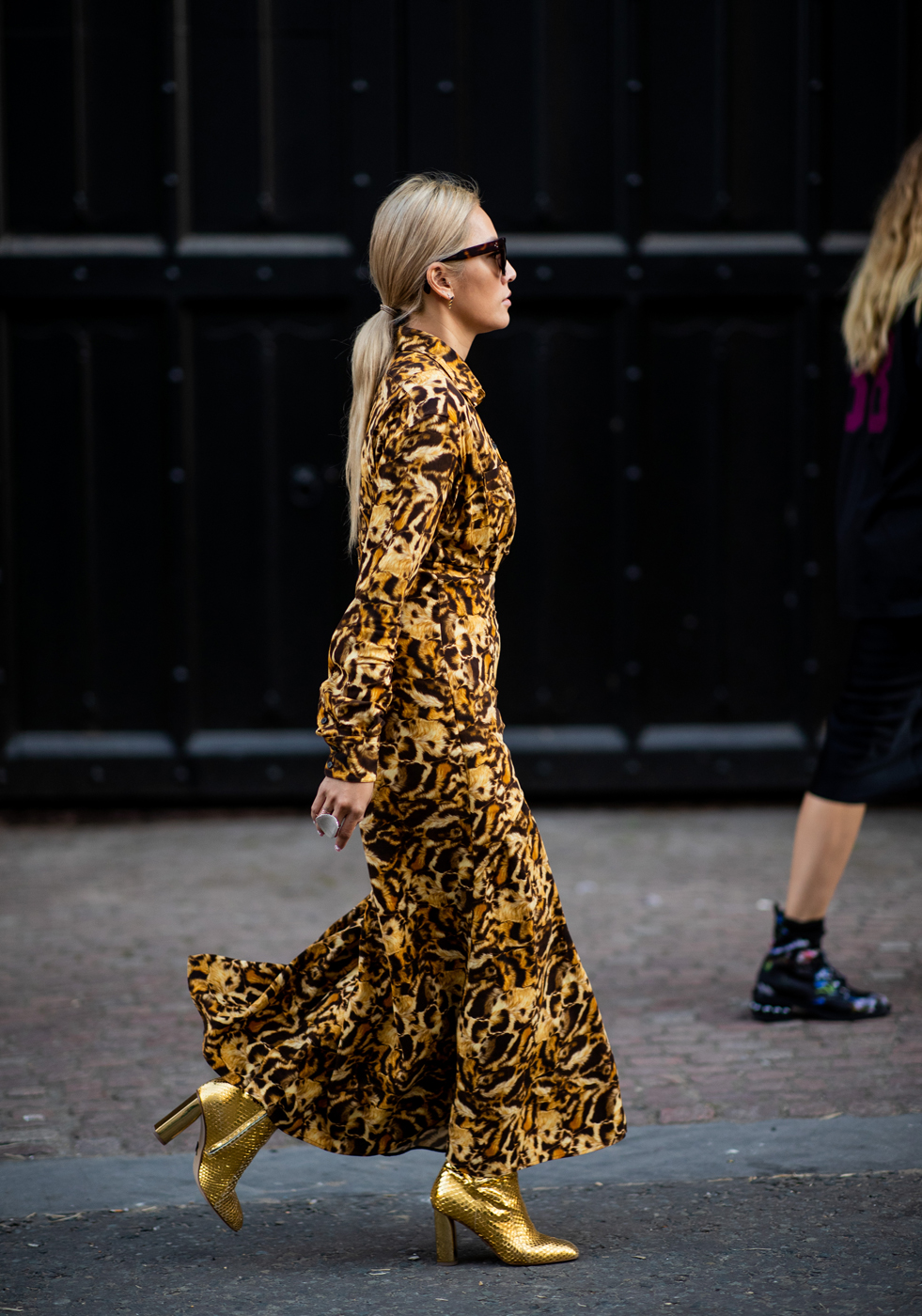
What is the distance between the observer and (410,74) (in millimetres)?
5965

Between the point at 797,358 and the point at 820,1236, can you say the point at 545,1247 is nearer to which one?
the point at 820,1236

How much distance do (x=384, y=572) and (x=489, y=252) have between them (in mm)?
618

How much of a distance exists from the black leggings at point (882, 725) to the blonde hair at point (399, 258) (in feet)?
5.48

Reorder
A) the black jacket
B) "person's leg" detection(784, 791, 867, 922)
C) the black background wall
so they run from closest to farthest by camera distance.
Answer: the black jacket → "person's leg" detection(784, 791, 867, 922) → the black background wall

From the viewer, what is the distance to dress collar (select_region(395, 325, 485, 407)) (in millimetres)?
2723

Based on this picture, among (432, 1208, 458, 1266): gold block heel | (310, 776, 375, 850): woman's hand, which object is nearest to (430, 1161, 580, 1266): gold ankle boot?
(432, 1208, 458, 1266): gold block heel

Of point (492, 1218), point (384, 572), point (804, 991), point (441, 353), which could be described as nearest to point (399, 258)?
point (441, 353)

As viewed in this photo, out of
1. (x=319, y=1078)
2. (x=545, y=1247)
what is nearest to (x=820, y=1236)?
(x=545, y=1247)

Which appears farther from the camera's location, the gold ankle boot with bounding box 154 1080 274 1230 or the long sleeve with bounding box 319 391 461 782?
Answer: the gold ankle boot with bounding box 154 1080 274 1230

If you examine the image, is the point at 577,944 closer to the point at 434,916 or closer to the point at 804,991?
the point at 804,991

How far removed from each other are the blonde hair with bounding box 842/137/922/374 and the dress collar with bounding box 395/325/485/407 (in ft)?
4.96

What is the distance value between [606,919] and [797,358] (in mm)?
2439

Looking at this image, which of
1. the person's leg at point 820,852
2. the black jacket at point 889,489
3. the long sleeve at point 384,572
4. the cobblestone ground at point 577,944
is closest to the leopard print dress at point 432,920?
the long sleeve at point 384,572

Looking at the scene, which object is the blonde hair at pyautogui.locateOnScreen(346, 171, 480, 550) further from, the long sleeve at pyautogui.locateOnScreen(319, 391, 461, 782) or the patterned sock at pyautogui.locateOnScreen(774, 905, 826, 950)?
the patterned sock at pyautogui.locateOnScreen(774, 905, 826, 950)
